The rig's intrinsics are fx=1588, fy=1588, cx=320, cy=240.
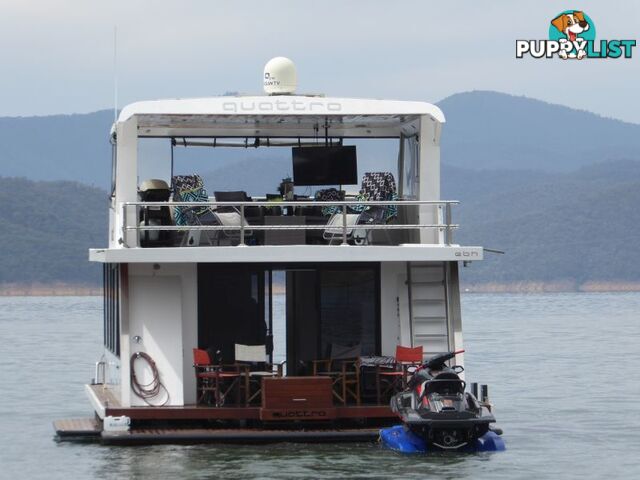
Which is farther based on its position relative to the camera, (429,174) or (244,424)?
(429,174)

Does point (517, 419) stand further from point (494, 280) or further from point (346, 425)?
point (494, 280)

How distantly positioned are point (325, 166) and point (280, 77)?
182 centimetres

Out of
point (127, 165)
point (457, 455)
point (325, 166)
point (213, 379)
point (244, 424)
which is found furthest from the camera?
point (325, 166)

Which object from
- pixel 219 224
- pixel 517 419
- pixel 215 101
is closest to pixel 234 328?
pixel 219 224

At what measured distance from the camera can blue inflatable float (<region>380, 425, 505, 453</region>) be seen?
707 inches

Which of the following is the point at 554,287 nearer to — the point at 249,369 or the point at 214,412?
the point at 249,369

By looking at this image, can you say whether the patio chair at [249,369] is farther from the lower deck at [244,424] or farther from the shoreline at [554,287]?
the shoreline at [554,287]

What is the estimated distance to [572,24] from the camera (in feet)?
158

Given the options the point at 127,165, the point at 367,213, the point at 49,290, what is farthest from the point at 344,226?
the point at 49,290

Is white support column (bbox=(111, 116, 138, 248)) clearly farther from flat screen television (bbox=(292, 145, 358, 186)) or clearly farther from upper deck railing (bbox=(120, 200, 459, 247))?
flat screen television (bbox=(292, 145, 358, 186))

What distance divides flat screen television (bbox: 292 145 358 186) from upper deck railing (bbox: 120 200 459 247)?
3.44 feet


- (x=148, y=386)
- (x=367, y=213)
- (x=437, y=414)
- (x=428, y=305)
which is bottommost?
(x=437, y=414)

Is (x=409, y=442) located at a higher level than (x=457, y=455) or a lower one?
higher

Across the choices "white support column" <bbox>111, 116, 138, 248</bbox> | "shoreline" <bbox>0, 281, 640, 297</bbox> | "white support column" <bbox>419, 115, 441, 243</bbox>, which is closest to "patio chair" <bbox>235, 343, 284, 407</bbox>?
"white support column" <bbox>111, 116, 138, 248</bbox>
